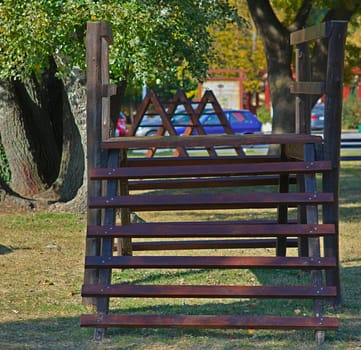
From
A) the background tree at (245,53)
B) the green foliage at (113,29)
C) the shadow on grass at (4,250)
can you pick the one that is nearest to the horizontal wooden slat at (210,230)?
the shadow on grass at (4,250)

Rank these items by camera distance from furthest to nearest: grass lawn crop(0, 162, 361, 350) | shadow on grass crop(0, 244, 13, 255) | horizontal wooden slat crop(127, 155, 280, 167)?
1. shadow on grass crop(0, 244, 13, 255)
2. horizontal wooden slat crop(127, 155, 280, 167)
3. grass lawn crop(0, 162, 361, 350)

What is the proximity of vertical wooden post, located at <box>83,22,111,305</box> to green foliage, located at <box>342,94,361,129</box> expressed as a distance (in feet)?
145

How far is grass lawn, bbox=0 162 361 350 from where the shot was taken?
22.2 ft

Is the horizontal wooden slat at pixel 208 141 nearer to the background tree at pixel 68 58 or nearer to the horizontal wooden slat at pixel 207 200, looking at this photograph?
the horizontal wooden slat at pixel 207 200

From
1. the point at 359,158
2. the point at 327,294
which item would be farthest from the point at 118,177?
the point at 359,158

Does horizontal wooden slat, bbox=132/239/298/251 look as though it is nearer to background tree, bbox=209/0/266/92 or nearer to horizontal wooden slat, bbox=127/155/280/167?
horizontal wooden slat, bbox=127/155/280/167

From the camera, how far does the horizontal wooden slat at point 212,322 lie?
263 inches

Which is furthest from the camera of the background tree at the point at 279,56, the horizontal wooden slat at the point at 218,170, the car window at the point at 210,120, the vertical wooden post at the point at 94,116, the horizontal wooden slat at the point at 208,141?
the car window at the point at 210,120

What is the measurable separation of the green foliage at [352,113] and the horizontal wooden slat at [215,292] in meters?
45.0

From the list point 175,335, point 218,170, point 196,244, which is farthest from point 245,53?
point 175,335

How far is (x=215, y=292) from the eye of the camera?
6.82m

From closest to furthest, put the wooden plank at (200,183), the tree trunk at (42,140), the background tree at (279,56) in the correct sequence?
the wooden plank at (200,183) → the tree trunk at (42,140) → the background tree at (279,56)

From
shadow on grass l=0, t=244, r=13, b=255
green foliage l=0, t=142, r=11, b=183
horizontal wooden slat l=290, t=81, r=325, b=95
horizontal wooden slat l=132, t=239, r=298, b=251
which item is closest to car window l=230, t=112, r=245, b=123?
green foliage l=0, t=142, r=11, b=183

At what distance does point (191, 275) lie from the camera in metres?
9.80
